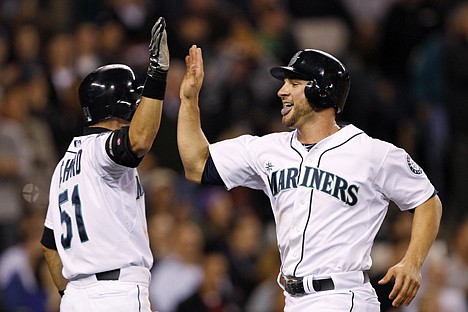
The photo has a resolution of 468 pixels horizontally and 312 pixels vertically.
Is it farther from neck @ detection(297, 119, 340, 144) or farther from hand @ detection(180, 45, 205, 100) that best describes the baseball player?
neck @ detection(297, 119, 340, 144)

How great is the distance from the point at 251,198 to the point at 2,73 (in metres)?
3.02

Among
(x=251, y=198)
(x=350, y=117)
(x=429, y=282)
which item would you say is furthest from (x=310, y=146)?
(x=350, y=117)

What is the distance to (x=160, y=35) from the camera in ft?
19.3

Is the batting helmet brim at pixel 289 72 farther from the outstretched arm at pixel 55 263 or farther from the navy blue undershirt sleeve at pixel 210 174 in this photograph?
the outstretched arm at pixel 55 263

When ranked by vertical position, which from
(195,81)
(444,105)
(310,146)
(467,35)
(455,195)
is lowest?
(455,195)

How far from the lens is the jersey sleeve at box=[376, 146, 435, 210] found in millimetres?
6121

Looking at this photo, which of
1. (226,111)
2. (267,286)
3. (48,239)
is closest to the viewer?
(48,239)

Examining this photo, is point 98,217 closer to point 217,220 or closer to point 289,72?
point 289,72

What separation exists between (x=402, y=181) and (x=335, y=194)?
39 cm

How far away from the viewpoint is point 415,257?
5.99 meters

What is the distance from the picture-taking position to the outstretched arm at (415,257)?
5.85 metres

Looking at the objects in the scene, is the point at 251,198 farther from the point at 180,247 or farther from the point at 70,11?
the point at 70,11

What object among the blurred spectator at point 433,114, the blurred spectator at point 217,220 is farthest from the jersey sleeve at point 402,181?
the blurred spectator at point 433,114

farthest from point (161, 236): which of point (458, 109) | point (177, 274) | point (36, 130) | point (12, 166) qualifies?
point (458, 109)
